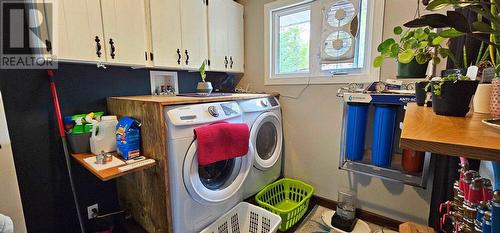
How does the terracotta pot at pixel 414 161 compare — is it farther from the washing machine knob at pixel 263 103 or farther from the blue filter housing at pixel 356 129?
the washing machine knob at pixel 263 103

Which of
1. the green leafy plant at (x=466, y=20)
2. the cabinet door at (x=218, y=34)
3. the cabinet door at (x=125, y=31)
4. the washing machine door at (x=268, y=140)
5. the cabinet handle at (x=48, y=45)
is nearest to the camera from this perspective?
the green leafy plant at (x=466, y=20)

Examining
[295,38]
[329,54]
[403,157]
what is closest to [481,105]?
[403,157]

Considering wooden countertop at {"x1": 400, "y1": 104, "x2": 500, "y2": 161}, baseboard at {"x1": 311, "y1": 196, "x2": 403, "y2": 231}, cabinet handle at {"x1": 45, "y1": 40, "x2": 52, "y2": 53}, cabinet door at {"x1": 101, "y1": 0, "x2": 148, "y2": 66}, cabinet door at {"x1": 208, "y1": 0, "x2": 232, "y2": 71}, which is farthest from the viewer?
cabinet door at {"x1": 208, "y1": 0, "x2": 232, "y2": 71}

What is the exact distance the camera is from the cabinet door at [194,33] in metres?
1.82

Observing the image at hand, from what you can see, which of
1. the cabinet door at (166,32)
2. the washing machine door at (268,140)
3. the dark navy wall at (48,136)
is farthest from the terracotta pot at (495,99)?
the dark navy wall at (48,136)

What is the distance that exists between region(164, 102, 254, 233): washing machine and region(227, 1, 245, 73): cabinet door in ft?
2.96

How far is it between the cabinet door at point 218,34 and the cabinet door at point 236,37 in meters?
0.05

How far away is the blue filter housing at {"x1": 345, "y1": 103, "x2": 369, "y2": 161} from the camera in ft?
5.05

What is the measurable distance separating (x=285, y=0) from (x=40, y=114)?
84.0 inches

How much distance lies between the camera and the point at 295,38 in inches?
85.3

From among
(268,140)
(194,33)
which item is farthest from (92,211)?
(194,33)

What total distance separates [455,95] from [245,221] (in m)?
1.46

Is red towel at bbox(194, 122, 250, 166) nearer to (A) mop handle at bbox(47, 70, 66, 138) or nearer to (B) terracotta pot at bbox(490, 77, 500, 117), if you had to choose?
(A) mop handle at bbox(47, 70, 66, 138)

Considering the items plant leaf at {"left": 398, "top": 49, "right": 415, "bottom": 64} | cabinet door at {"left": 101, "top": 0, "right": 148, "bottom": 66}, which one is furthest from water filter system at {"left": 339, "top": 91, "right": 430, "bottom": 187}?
cabinet door at {"left": 101, "top": 0, "right": 148, "bottom": 66}
